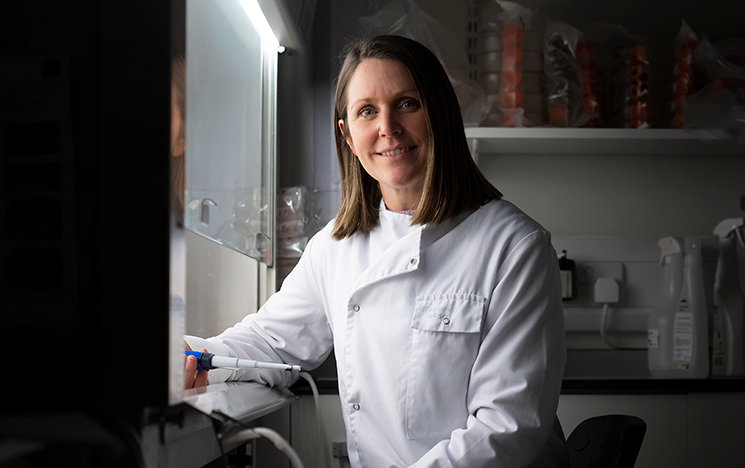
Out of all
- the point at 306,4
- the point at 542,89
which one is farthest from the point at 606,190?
the point at 306,4

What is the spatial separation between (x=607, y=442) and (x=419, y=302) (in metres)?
0.39

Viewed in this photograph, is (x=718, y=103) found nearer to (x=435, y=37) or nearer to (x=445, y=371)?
(x=435, y=37)

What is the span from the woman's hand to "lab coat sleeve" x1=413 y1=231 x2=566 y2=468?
0.35 metres

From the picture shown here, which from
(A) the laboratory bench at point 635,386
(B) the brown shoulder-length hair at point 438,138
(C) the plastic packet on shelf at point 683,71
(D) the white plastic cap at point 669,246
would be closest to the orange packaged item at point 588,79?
(C) the plastic packet on shelf at point 683,71

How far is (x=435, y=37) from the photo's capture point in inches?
71.9

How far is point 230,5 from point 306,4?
49 centimetres

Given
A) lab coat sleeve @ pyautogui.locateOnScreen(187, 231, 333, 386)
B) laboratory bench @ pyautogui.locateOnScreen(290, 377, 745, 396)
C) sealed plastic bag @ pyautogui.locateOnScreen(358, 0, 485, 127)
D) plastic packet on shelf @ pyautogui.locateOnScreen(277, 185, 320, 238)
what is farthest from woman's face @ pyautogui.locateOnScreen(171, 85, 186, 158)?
sealed plastic bag @ pyautogui.locateOnScreen(358, 0, 485, 127)

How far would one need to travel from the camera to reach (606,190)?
208 cm

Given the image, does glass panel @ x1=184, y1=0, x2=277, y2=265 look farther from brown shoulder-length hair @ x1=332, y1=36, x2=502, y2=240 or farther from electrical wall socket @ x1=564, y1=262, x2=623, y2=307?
electrical wall socket @ x1=564, y1=262, x2=623, y2=307

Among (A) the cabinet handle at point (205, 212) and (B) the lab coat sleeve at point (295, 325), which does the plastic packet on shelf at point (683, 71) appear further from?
(A) the cabinet handle at point (205, 212)

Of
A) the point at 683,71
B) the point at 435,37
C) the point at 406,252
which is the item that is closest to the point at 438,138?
the point at 406,252

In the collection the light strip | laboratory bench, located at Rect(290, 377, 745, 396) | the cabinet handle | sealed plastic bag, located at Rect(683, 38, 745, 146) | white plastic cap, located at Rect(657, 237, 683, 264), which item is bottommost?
laboratory bench, located at Rect(290, 377, 745, 396)

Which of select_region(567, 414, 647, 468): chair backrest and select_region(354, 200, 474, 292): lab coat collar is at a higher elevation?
select_region(354, 200, 474, 292): lab coat collar

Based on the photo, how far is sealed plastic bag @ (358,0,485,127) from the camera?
1800 millimetres
